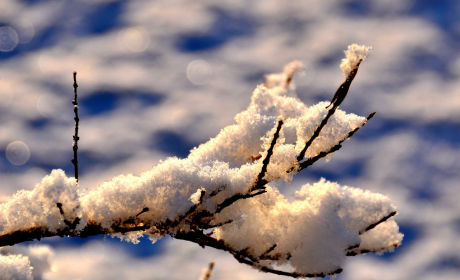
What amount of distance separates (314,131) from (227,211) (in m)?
0.58

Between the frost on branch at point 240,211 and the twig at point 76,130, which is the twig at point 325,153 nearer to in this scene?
the frost on branch at point 240,211

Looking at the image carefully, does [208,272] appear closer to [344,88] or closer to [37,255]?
[344,88]

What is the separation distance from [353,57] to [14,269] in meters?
2.14

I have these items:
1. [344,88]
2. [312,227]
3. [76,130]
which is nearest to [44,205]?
[76,130]

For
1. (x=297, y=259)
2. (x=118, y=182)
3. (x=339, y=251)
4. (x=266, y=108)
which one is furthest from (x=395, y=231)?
(x=118, y=182)

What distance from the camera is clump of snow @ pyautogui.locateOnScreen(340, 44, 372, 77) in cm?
126

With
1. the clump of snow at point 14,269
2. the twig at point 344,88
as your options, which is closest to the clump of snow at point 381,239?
the twig at point 344,88

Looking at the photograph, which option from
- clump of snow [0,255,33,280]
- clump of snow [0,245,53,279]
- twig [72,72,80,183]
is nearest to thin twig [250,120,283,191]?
twig [72,72,80,183]

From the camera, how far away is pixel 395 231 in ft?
5.28

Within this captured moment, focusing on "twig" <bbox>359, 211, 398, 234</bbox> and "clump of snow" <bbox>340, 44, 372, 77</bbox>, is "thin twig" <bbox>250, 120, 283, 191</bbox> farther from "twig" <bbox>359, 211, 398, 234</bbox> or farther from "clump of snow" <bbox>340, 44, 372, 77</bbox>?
"twig" <bbox>359, 211, 398, 234</bbox>

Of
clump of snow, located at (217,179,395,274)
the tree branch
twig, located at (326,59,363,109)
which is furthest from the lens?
the tree branch

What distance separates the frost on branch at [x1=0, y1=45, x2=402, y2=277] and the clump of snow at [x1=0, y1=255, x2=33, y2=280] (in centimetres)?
45

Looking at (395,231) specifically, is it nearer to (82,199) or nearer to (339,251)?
(339,251)

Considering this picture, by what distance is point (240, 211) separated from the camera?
5.28ft
